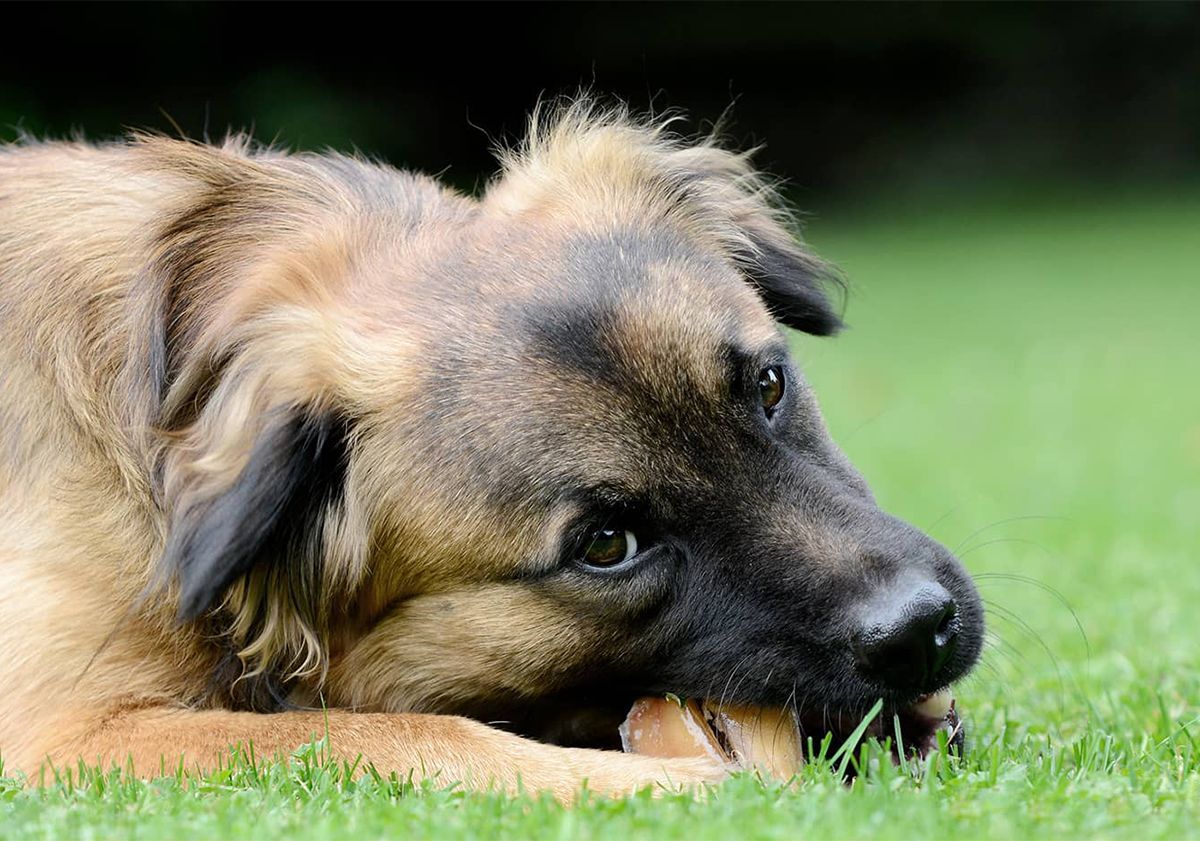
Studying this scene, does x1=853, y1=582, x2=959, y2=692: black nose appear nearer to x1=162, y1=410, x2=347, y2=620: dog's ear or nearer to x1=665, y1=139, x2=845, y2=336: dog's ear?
x1=162, y1=410, x2=347, y2=620: dog's ear

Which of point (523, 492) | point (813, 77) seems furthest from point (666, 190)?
point (813, 77)

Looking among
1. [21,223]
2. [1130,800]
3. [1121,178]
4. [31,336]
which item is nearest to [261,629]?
[31,336]

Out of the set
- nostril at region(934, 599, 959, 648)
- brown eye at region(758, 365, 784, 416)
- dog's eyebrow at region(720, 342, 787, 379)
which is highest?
dog's eyebrow at region(720, 342, 787, 379)

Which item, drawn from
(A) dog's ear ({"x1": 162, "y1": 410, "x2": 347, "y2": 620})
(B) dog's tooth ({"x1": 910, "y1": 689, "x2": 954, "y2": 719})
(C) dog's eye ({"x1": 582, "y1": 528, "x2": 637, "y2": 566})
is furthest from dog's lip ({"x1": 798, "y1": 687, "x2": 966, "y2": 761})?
(A) dog's ear ({"x1": 162, "y1": 410, "x2": 347, "y2": 620})

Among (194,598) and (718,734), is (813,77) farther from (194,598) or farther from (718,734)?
(194,598)

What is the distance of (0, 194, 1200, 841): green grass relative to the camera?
289 centimetres

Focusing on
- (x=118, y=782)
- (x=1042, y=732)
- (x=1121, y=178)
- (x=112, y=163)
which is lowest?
(x=118, y=782)

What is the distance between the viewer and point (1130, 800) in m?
2.98

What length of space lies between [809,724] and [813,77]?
22732 millimetres

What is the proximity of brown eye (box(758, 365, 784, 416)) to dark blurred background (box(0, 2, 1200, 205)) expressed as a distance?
18806 mm

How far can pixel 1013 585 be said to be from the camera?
667cm

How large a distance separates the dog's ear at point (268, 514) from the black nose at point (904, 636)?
1.32 m

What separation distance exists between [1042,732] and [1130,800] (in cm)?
113

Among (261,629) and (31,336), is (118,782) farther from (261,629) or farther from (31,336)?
(31,336)
